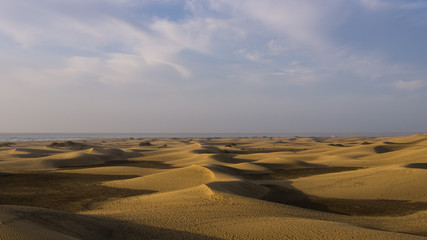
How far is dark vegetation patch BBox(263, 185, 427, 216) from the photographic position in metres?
10.6

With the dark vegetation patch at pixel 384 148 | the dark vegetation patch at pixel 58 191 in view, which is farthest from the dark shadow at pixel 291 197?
the dark vegetation patch at pixel 384 148

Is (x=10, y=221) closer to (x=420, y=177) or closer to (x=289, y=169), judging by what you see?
(x=420, y=177)

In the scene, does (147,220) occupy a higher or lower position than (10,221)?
lower

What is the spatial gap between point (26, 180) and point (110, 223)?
12719 mm

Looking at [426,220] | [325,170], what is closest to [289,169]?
[325,170]

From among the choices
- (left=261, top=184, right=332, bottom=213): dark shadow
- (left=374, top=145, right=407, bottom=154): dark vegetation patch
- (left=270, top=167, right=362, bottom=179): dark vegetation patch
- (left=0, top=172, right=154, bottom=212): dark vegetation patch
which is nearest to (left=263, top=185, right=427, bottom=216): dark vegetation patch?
(left=261, top=184, right=332, bottom=213): dark shadow

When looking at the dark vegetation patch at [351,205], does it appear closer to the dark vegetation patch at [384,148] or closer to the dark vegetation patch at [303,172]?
the dark vegetation patch at [303,172]

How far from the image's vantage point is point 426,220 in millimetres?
9008

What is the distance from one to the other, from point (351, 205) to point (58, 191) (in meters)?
11.9

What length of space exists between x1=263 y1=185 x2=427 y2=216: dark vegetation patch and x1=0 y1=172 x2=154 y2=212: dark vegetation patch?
5.96 metres

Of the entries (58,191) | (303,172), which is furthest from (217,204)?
(303,172)

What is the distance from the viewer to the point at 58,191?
14117mm

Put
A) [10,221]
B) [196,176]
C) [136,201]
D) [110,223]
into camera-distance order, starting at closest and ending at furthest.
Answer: [10,221]
[110,223]
[136,201]
[196,176]

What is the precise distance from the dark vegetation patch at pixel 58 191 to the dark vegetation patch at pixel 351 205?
5965 millimetres
